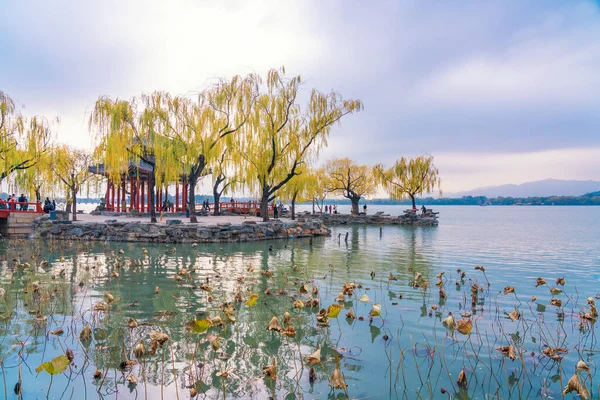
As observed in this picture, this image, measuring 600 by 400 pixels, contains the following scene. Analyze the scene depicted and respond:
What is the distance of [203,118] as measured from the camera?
711 inches

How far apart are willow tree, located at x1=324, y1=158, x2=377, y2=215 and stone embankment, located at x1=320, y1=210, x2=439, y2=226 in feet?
9.20

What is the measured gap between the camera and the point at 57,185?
25.2m

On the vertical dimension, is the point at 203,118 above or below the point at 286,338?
above

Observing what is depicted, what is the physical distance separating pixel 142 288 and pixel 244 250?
710 cm

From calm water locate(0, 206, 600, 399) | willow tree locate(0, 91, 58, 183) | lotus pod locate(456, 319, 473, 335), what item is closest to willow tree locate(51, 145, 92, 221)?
willow tree locate(0, 91, 58, 183)

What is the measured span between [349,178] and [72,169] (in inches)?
953

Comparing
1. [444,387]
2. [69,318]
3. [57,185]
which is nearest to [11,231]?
[57,185]

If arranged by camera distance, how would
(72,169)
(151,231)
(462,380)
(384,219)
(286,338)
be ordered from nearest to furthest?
(462,380), (286,338), (151,231), (72,169), (384,219)

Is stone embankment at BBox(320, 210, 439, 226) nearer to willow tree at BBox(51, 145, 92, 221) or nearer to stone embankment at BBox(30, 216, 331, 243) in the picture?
stone embankment at BBox(30, 216, 331, 243)

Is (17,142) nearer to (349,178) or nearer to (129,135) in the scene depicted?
(129,135)

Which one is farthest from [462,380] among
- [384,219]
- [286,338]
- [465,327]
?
[384,219]

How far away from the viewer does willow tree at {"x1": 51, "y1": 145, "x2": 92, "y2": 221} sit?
22562mm

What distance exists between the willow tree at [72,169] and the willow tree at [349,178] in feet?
72.6

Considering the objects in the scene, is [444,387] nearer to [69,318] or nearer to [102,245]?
[69,318]
